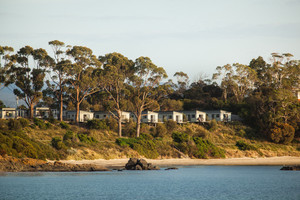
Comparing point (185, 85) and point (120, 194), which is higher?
point (185, 85)

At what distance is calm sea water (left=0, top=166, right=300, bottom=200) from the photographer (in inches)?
1310

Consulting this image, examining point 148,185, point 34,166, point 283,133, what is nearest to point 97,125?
point 34,166

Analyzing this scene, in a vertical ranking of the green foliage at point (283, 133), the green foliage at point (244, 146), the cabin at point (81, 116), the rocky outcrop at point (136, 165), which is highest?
the cabin at point (81, 116)

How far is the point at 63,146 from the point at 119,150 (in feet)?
29.3

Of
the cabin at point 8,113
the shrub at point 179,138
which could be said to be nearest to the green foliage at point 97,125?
the shrub at point 179,138

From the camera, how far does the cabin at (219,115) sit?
280ft

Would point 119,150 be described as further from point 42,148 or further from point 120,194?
point 120,194

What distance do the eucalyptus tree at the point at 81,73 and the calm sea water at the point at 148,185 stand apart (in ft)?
86.9

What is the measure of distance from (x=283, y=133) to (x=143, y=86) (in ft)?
86.1

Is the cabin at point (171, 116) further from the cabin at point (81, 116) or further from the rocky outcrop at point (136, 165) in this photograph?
the rocky outcrop at point (136, 165)

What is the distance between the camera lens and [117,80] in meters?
70.0

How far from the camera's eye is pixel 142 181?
41219mm

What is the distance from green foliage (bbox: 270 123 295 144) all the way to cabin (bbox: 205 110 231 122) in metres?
11.7

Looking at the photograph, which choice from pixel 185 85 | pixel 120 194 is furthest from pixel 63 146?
pixel 185 85
